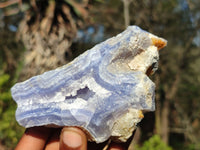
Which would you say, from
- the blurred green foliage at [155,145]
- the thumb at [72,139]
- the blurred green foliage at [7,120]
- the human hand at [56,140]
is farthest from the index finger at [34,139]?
the blurred green foliage at [155,145]

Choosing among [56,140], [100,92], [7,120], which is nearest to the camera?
[100,92]

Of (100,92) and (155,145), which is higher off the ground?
(100,92)

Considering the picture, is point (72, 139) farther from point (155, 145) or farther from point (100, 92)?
point (155, 145)

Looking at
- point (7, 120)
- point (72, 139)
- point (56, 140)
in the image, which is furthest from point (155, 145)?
point (72, 139)

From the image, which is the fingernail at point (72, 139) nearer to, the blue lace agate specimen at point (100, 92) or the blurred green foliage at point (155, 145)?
the blue lace agate specimen at point (100, 92)

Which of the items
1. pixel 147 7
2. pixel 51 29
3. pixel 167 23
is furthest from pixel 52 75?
pixel 167 23

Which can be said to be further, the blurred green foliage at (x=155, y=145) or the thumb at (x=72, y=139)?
the blurred green foliage at (x=155, y=145)

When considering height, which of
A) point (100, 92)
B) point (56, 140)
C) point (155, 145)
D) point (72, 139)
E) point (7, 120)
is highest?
point (100, 92)

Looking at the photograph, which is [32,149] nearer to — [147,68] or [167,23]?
[147,68]
